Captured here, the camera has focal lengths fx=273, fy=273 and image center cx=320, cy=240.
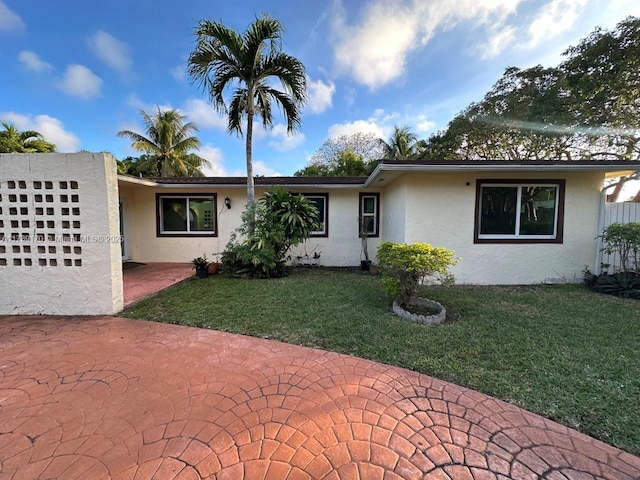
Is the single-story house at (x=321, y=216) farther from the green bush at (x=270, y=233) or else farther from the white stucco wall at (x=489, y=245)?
the green bush at (x=270, y=233)

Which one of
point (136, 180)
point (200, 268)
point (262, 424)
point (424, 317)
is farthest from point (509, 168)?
point (136, 180)

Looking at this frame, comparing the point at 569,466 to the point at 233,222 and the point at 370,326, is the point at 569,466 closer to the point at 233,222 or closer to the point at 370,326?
the point at 370,326

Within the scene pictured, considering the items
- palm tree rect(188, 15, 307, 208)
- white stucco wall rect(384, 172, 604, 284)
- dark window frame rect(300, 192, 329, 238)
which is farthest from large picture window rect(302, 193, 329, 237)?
Result: white stucco wall rect(384, 172, 604, 284)

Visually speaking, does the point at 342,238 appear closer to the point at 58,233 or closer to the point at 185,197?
the point at 185,197

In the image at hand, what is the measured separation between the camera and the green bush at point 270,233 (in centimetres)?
707

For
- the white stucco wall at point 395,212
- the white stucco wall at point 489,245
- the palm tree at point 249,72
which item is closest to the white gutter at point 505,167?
the white stucco wall at point 489,245

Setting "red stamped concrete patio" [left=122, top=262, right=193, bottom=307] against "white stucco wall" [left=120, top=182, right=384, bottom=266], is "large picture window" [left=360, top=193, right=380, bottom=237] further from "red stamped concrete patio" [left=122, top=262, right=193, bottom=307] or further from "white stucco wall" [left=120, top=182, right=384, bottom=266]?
"red stamped concrete patio" [left=122, top=262, right=193, bottom=307]

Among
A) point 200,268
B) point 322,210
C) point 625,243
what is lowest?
point 200,268

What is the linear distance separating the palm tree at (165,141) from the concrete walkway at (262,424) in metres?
18.4

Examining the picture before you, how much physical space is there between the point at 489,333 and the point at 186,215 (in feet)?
30.1

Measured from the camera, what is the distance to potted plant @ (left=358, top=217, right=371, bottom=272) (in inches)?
337

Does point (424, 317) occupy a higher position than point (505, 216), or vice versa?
point (505, 216)

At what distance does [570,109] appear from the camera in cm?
1116

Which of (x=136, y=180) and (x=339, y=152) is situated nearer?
(x=136, y=180)
